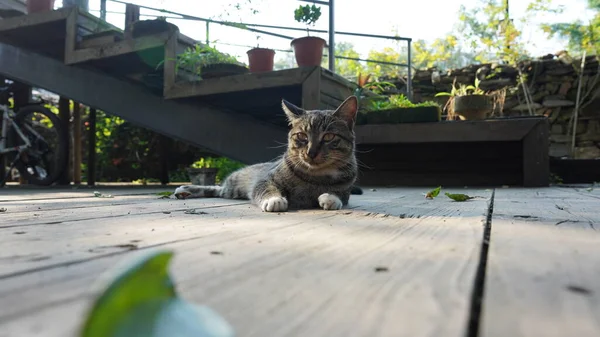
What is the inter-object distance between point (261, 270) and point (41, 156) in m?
5.69

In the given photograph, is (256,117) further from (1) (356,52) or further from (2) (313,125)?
(1) (356,52)

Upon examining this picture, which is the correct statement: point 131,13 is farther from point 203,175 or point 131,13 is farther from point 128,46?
point 203,175

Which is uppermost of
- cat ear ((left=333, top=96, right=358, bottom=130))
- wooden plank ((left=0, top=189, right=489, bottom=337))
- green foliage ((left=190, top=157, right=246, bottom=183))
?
cat ear ((left=333, top=96, right=358, bottom=130))

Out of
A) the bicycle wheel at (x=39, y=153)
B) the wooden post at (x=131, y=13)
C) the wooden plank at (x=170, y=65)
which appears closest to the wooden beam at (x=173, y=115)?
the wooden plank at (x=170, y=65)

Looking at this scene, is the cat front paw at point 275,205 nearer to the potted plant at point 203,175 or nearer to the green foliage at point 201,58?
the green foliage at point 201,58

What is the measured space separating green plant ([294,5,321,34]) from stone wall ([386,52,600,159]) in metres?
3.47

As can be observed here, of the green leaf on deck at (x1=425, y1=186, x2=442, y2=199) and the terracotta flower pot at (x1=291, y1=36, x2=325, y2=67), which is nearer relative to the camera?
the green leaf on deck at (x1=425, y1=186, x2=442, y2=199)

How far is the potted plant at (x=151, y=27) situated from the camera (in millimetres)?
4254

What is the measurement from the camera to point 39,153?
5352 mm

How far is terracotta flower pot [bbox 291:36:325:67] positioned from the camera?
419cm

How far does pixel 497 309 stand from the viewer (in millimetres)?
530

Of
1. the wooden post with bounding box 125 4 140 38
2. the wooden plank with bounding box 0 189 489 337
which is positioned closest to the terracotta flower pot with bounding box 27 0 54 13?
the wooden post with bounding box 125 4 140 38

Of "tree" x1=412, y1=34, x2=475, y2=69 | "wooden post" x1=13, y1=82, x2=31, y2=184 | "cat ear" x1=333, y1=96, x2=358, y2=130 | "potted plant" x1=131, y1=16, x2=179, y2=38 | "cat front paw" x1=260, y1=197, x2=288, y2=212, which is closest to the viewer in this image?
"cat front paw" x1=260, y1=197, x2=288, y2=212

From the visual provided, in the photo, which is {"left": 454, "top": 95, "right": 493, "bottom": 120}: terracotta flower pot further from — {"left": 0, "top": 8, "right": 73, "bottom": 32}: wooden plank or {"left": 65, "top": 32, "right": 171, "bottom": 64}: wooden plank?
{"left": 0, "top": 8, "right": 73, "bottom": 32}: wooden plank
